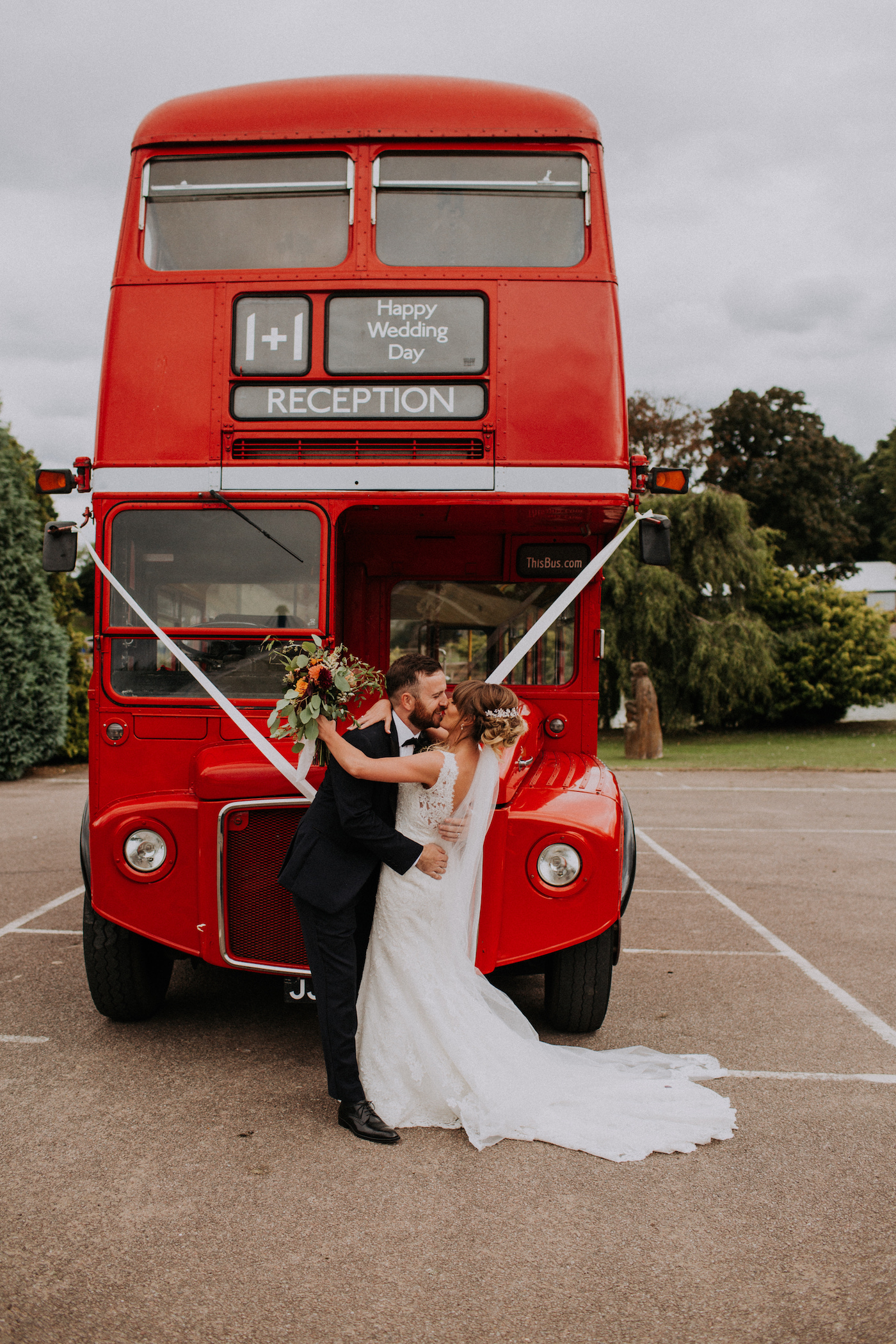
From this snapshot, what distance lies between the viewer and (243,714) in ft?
16.2

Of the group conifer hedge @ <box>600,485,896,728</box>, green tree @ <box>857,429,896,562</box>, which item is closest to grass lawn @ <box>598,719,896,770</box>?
conifer hedge @ <box>600,485,896,728</box>

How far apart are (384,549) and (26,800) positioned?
10562 mm

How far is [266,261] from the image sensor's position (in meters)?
5.16

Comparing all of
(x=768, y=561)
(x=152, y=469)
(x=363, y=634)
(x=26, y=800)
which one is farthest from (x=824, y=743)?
(x=152, y=469)

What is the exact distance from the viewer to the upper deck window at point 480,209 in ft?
16.9

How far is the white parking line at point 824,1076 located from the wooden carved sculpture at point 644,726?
55.9ft

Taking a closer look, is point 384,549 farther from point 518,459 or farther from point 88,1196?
point 88,1196

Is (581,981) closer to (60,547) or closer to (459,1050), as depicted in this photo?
(459,1050)

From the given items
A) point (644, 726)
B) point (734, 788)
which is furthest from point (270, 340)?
point (644, 726)

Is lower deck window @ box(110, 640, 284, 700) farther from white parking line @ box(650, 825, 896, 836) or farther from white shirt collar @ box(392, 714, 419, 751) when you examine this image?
white parking line @ box(650, 825, 896, 836)

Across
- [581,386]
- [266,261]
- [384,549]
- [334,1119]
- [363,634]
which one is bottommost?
[334,1119]

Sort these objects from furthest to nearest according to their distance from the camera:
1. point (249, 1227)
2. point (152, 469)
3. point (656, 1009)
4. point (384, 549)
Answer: point (384, 549) < point (656, 1009) < point (152, 469) < point (249, 1227)

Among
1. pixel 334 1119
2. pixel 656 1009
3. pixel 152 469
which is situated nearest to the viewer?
pixel 334 1119

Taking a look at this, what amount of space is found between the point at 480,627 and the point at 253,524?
1632 millimetres
